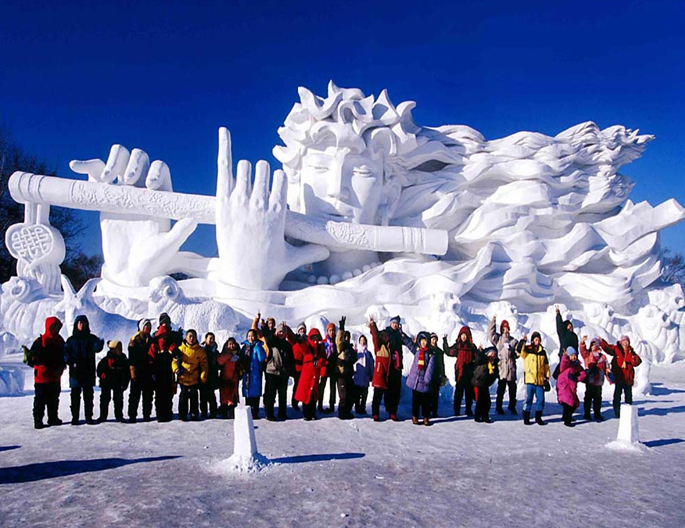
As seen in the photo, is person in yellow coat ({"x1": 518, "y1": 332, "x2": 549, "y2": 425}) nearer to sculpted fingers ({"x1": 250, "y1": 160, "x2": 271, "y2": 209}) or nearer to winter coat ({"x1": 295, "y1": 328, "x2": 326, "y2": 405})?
winter coat ({"x1": 295, "y1": 328, "x2": 326, "y2": 405})

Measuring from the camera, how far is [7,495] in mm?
3375

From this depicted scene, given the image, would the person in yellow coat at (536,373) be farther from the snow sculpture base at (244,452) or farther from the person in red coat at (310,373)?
the snow sculpture base at (244,452)

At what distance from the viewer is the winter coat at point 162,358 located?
5.26 m

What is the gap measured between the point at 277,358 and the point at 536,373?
2452 millimetres

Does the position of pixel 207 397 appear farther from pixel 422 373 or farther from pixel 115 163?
pixel 115 163

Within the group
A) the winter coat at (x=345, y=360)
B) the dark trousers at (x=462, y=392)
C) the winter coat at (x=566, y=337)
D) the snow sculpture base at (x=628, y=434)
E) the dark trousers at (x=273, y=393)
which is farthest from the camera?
the winter coat at (x=566, y=337)

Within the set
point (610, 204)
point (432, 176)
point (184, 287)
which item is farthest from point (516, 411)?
point (610, 204)

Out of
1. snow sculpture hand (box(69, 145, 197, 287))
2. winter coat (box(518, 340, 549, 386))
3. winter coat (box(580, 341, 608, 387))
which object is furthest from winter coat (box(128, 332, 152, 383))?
snow sculpture hand (box(69, 145, 197, 287))

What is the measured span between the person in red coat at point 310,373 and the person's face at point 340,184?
5570mm

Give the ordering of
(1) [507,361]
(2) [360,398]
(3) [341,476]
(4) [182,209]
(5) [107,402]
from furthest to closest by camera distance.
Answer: (4) [182,209]
(1) [507,361]
(2) [360,398]
(5) [107,402]
(3) [341,476]

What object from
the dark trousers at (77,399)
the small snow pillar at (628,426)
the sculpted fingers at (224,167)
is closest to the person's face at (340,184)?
the sculpted fingers at (224,167)

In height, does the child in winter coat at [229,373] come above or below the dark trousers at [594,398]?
above

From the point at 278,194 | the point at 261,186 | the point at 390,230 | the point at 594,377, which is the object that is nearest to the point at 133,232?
the point at 261,186

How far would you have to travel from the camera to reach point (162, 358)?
17.3ft
